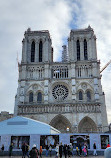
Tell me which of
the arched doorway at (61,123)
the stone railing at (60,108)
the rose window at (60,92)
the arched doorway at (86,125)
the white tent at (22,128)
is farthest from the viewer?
the rose window at (60,92)

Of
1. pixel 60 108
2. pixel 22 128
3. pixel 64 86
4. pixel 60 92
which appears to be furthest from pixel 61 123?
pixel 22 128

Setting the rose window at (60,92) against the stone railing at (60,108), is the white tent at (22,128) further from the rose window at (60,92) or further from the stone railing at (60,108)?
the rose window at (60,92)

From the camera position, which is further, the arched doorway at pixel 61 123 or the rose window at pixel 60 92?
the rose window at pixel 60 92

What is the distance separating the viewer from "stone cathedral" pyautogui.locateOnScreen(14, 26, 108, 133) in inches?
1373

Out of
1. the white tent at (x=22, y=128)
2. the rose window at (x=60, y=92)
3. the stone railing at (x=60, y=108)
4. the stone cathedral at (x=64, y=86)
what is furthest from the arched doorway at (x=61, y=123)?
the white tent at (x=22, y=128)

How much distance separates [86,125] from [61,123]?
4706mm

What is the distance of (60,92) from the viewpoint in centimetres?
3784

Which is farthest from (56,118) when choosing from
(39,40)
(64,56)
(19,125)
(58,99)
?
(64,56)

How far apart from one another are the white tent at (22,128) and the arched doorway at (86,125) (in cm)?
1519

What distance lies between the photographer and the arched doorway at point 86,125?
3453 centimetres

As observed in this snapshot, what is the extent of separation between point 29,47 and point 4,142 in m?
26.2

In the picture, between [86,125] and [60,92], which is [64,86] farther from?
[86,125]

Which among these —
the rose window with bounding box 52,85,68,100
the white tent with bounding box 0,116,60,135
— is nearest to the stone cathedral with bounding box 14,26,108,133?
the rose window with bounding box 52,85,68,100

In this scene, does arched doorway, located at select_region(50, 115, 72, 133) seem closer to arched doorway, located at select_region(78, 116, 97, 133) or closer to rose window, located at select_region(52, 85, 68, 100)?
arched doorway, located at select_region(78, 116, 97, 133)
